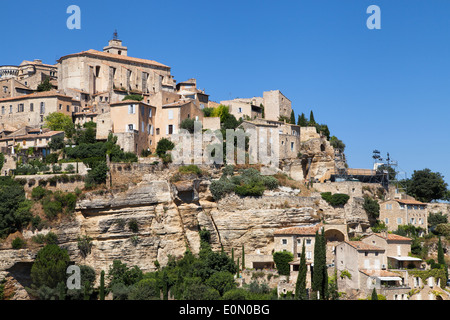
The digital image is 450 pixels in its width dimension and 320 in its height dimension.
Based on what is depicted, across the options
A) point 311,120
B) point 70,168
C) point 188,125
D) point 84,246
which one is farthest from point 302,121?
point 84,246

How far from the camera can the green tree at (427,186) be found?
2694 inches

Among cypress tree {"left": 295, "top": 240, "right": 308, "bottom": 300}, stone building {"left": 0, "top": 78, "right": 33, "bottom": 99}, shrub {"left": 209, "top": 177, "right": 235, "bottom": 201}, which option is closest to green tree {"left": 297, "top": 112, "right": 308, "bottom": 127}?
shrub {"left": 209, "top": 177, "right": 235, "bottom": 201}

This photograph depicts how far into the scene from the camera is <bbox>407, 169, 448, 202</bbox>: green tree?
68.4 metres

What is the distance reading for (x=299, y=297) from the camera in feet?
150

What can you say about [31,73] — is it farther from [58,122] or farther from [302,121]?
[302,121]

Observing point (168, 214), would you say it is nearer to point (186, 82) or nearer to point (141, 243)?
point (141, 243)

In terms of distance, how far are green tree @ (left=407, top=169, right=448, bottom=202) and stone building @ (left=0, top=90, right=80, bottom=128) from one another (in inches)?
1463

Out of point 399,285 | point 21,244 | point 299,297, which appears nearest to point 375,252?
point 399,285

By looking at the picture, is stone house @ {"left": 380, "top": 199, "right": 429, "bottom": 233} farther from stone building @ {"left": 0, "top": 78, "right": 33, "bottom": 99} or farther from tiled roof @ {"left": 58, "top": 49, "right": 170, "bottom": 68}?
stone building @ {"left": 0, "top": 78, "right": 33, "bottom": 99}

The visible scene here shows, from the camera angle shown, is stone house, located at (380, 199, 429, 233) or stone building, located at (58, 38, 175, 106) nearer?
stone house, located at (380, 199, 429, 233)

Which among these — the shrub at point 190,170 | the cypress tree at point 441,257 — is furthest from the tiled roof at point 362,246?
the shrub at point 190,170

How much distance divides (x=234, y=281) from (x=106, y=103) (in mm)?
31635

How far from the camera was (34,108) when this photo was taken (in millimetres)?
74875

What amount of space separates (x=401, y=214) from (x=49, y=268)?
1204 inches
